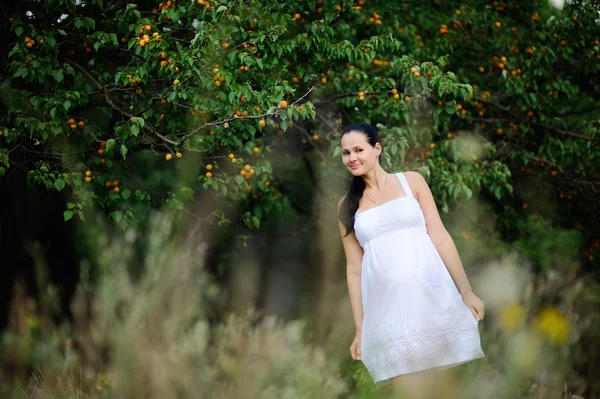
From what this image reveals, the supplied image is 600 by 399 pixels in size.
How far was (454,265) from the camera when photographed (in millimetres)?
3309

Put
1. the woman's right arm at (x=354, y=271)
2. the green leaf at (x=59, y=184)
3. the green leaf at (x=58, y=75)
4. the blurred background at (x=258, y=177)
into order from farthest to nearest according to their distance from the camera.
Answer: the green leaf at (x=58, y=75)
the green leaf at (x=59, y=184)
the woman's right arm at (x=354, y=271)
the blurred background at (x=258, y=177)

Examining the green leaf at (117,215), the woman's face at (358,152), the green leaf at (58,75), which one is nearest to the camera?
the woman's face at (358,152)

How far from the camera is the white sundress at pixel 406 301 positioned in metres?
3.18

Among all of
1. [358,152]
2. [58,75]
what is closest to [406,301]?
[358,152]

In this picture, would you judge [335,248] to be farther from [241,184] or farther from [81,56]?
[81,56]

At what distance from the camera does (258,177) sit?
204 inches

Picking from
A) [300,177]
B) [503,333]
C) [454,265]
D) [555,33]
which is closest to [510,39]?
[555,33]

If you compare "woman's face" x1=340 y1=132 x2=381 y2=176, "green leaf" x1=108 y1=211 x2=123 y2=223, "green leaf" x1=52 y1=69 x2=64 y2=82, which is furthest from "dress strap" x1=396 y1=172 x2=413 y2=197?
"green leaf" x1=52 y1=69 x2=64 y2=82

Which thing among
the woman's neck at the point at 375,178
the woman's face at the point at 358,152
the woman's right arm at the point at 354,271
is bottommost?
the woman's right arm at the point at 354,271

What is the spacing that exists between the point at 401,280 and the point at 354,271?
0.36 m

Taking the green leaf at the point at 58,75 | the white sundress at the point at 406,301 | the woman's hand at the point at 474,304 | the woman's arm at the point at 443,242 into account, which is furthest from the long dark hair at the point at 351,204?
the green leaf at the point at 58,75

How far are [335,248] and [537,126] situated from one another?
88.2 inches

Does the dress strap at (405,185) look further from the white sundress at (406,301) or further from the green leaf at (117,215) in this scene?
the green leaf at (117,215)

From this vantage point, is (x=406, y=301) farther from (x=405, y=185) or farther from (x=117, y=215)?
(x=117, y=215)
